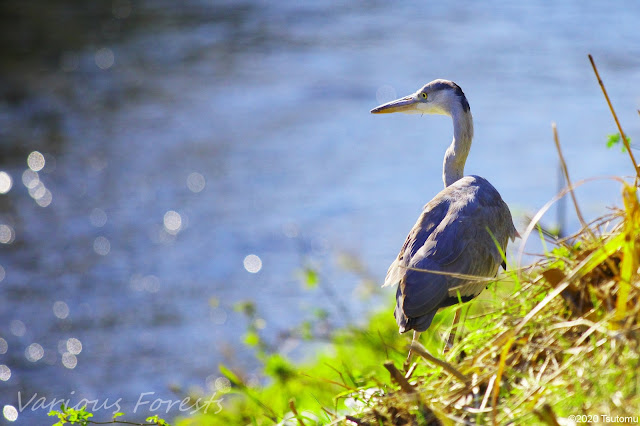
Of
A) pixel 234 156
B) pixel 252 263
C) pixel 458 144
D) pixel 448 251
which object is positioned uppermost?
pixel 458 144

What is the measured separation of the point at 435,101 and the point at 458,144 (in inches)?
12.7

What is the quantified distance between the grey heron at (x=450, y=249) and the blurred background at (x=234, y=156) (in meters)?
0.89

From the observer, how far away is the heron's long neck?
14.4 feet

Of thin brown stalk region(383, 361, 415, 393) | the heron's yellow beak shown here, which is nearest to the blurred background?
the heron's yellow beak

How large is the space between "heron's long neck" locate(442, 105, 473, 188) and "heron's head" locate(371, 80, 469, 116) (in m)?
0.03

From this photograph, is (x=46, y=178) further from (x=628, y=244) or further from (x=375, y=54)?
(x=628, y=244)

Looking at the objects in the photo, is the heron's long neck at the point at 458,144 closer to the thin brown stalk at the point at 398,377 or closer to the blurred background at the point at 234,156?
the blurred background at the point at 234,156

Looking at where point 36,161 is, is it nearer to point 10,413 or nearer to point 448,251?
point 10,413

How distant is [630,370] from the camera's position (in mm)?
2016

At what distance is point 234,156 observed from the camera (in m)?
11.1

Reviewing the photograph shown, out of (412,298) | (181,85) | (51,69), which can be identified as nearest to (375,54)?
(181,85)

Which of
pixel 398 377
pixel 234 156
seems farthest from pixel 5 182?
pixel 398 377

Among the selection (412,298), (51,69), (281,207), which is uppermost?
(412,298)

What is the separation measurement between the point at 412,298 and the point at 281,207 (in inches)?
257
